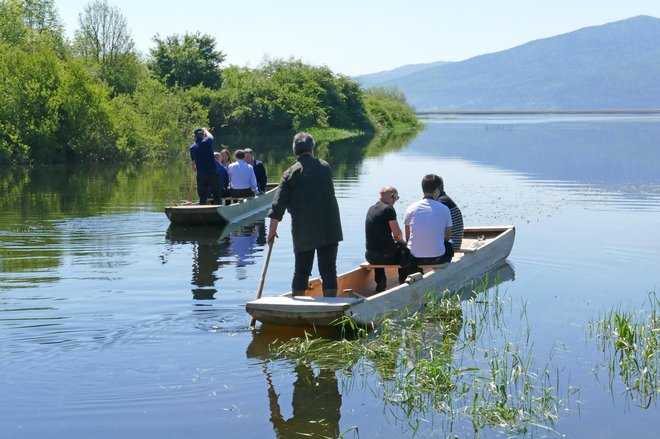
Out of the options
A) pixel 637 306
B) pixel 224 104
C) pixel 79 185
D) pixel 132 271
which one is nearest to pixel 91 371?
pixel 132 271

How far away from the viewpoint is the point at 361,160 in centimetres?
4809

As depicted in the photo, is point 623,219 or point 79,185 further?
point 79,185

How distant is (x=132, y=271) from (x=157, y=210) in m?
9.36

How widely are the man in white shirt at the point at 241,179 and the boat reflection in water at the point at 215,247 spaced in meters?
0.80

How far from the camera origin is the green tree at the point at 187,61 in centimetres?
7556

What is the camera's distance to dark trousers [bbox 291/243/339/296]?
11016mm

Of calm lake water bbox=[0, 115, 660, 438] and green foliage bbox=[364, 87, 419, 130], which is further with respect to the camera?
green foliage bbox=[364, 87, 419, 130]

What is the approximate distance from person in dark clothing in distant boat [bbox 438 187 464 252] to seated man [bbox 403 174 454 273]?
0.52 meters

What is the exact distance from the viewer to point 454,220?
1366 cm

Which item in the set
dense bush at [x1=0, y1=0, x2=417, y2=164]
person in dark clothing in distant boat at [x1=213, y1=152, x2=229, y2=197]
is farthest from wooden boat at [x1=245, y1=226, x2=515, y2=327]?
dense bush at [x1=0, y1=0, x2=417, y2=164]

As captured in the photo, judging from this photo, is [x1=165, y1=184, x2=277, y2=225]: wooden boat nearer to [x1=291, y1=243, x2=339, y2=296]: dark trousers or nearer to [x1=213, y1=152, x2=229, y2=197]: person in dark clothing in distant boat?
[x1=213, y1=152, x2=229, y2=197]: person in dark clothing in distant boat

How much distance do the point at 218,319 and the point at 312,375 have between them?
2510mm

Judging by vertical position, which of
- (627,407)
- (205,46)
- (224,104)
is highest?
(205,46)

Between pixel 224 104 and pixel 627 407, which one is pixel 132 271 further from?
pixel 224 104
